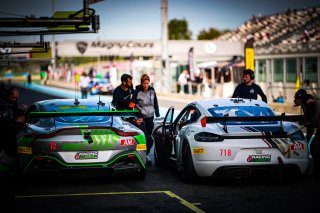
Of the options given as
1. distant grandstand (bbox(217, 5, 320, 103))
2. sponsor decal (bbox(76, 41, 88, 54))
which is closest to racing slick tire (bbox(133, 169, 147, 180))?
distant grandstand (bbox(217, 5, 320, 103))

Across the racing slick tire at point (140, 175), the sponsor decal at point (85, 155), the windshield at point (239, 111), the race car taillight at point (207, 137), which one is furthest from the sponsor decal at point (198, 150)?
the sponsor decal at point (85, 155)

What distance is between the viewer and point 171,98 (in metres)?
42.1

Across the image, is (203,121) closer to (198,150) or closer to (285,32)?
A: (198,150)

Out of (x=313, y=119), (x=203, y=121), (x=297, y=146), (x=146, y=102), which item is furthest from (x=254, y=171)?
(x=146, y=102)

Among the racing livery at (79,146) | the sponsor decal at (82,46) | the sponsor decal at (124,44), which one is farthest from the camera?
the sponsor decal at (124,44)

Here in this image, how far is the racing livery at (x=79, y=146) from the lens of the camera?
382 inches

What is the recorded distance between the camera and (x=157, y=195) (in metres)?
9.07

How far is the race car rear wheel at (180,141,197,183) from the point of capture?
9.95 meters

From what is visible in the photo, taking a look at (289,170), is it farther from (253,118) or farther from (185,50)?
(185,50)

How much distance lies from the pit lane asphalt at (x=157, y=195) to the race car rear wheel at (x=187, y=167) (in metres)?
0.11

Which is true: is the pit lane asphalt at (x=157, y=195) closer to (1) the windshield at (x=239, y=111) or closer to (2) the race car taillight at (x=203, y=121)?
(2) the race car taillight at (x=203, y=121)

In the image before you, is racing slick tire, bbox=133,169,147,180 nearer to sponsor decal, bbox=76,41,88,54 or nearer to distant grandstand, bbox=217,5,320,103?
distant grandstand, bbox=217,5,320,103

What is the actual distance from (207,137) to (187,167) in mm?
644

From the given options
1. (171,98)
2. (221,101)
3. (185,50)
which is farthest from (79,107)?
(185,50)
